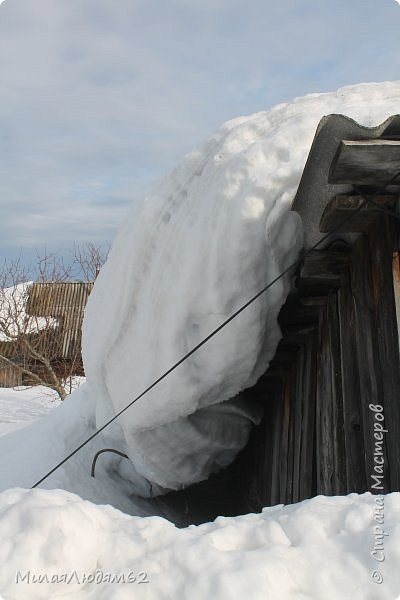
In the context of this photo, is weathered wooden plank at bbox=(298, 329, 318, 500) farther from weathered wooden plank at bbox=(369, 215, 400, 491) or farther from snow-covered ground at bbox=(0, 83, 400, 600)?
weathered wooden plank at bbox=(369, 215, 400, 491)

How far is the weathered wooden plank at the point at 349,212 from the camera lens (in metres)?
2.06

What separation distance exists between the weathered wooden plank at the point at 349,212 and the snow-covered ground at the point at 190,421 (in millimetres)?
222

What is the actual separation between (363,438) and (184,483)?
182cm

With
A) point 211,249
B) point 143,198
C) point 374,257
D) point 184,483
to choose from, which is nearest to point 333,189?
point 374,257

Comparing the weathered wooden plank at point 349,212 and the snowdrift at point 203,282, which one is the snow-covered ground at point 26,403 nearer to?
the snowdrift at point 203,282

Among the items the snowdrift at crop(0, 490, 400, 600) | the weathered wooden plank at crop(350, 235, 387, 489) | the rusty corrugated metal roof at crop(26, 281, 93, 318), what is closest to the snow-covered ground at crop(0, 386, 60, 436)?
the rusty corrugated metal roof at crop(26, 281, 93, 318)

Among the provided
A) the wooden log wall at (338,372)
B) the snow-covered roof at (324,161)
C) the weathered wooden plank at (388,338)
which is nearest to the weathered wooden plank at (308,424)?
the wooden log wall at (338,372)

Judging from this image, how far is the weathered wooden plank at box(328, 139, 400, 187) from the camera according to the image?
1.78 metres

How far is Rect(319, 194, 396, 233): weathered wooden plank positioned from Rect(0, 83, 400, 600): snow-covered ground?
0.22 m

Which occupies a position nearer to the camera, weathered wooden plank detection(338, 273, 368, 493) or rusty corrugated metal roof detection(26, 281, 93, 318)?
weathered wooden plank detection(338, 273, 368, 493)

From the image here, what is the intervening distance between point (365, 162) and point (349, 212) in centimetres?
30

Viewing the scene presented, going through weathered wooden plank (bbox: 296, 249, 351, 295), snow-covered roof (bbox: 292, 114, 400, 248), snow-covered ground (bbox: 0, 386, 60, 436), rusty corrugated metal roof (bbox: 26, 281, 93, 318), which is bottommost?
weathered wooden plank (bbox: 296, 249, 351, 295)

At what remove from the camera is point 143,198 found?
137 inches

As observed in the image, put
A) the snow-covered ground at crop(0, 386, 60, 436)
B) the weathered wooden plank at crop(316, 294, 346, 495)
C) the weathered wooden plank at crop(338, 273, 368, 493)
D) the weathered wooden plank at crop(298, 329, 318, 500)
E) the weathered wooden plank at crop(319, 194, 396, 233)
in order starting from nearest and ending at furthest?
the weathered wooden plank at crop(319, 194, 396, 233) → the weathered wooden plank at crop(338, 273, 368, 493) → the weathered wooden plank at crop(316, 294, 346, 495) → the weathered wooden plank at crop(298, 329, 318, 500) → the snow-covered ground at crop(0, 386, 60, 436)
